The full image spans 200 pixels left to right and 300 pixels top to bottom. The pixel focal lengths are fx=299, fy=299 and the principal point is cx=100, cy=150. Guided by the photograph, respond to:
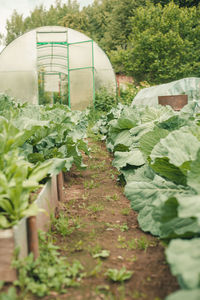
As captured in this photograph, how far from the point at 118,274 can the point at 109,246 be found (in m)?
0.41

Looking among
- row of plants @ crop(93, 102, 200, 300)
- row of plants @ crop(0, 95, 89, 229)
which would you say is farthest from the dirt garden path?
row of plants @ crop(0, 95, 89, 229)

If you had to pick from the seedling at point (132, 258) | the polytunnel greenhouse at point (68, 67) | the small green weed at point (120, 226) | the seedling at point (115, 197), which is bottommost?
the seedling at point (132, 258)

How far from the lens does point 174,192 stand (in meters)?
2.02

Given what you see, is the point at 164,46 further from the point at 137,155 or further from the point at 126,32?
the point at 137,155

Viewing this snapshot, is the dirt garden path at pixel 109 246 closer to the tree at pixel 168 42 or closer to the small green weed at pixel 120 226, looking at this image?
the small green weed at pixel 120 226

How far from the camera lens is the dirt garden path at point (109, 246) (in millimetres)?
1479

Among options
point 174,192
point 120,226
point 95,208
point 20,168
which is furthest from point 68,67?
point 20,168

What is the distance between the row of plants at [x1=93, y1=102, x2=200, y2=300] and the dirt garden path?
0.18 metres

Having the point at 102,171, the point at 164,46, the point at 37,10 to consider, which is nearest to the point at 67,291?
the point at 102,171

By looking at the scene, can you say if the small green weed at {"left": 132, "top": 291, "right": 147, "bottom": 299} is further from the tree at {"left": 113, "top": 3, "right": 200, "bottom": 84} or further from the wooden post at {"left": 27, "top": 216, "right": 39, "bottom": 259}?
the tree at {"left": 113, "top": 3, "right": 200, "bottom": 84}

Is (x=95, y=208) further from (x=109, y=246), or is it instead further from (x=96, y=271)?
(x=96, y=271)

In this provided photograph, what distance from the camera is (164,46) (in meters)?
19.0

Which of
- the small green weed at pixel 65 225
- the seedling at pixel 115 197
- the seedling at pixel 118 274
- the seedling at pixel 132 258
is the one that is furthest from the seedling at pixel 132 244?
the seedling at pixel 115 197

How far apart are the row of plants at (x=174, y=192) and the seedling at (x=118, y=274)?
28 cm
